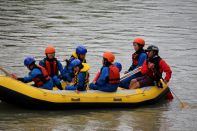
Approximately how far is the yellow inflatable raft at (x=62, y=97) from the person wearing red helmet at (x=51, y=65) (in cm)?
72

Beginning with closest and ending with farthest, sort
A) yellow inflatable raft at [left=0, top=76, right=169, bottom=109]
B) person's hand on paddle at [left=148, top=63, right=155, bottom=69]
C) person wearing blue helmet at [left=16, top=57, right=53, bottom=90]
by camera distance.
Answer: yellow inflatable raft at [left=0, top=76, right=169, bottom=109]
person wearing blue helmet at [left=16, top=57, right=53, bottom=90]
person's hand on paddle at [left=148, top=63, right=155, bottom=69]

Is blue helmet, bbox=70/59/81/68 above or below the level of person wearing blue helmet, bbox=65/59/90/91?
above

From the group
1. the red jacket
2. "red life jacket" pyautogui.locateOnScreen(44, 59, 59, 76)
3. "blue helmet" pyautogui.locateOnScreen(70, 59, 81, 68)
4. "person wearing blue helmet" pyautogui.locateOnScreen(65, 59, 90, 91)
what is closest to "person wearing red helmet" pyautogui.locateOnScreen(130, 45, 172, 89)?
the red jacket

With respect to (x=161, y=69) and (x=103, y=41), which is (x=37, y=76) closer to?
(x=161, y=69)

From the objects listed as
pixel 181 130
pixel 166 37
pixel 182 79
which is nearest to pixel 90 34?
pixel 166 37

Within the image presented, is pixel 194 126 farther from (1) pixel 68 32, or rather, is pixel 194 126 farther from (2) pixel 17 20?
(2) pixel 17 20

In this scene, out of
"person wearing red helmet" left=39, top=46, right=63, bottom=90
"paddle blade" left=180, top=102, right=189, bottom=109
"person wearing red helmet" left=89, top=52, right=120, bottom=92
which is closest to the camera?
"person wearing red helmet" left=89, top=52, right=120, bottom=92

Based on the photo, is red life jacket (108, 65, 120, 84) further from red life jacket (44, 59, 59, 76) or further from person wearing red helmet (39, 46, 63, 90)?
red life jacket (44, 59, 59, 76)

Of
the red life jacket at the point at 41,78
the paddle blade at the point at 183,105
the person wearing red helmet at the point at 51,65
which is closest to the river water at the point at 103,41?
the paddle blade at the point at 183,105

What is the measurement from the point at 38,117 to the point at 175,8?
21.0m

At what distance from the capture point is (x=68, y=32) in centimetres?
2094

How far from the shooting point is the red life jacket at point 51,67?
10768 millimetres

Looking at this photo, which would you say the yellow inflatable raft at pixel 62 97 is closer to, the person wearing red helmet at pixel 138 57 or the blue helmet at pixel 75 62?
the blue helmet at pixel 75 62

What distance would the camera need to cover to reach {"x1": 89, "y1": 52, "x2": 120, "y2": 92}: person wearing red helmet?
405 inches
